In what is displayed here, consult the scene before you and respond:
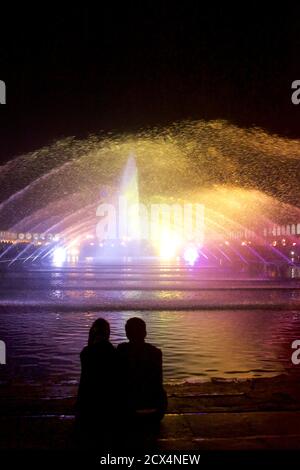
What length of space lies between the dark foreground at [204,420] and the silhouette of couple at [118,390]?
0.18 m

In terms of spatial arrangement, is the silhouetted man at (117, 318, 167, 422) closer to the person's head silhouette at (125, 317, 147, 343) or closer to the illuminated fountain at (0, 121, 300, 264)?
the person's head silhouette at (125, 317, 147, 343)

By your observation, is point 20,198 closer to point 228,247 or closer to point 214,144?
point 214,144

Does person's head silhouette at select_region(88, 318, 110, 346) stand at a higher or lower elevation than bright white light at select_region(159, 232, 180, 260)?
lower

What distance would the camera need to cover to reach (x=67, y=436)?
626cm

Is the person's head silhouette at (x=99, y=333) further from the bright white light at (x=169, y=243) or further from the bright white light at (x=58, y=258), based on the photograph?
the bright white light at (x=169, y=243)

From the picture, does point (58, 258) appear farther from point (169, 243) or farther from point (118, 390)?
point (118, 390)

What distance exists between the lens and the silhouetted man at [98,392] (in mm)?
6164

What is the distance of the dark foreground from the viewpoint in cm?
602

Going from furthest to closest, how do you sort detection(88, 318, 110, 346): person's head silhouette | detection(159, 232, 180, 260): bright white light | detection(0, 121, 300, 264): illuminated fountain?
detection(159, 232, 180, 260): bright white light, detection(0, 121, 300, 264): illuminated fountain, detection(88, 318, 110, 346): person's head silhouette

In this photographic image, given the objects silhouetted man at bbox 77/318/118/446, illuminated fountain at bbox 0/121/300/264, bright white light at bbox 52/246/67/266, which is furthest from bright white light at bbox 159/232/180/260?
silhouetted man at bbox 77/318/118/446

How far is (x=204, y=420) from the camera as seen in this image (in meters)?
6.82

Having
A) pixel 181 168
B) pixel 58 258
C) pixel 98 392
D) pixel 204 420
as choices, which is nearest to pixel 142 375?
pixel 98 392
